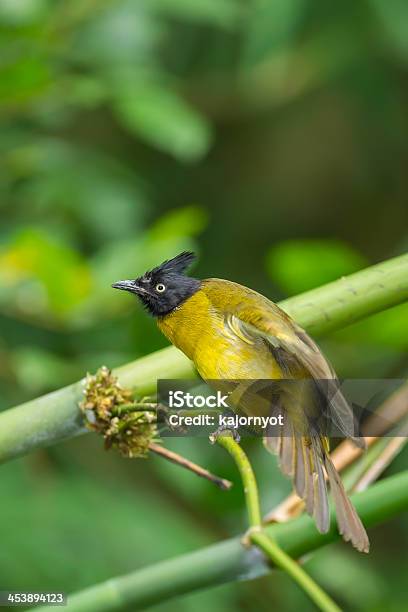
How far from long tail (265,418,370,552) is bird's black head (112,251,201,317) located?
221 millimetres

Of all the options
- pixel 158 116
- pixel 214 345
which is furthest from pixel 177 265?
pixel 158 116

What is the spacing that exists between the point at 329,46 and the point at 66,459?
1.59 metres

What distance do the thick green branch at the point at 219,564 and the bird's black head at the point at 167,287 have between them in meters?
0.28

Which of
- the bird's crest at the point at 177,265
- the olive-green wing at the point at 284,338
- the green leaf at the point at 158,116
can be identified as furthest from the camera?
the green leaf at the point at 158,116

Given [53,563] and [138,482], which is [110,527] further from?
[138,482]

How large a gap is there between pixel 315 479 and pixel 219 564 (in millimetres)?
154

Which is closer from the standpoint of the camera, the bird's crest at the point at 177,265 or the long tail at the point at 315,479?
the long tail at the point at 315,479

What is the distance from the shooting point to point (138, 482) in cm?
330

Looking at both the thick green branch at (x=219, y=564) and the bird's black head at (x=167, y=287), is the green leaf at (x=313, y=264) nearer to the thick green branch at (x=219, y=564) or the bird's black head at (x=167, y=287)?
the bird's black head at (x=167, y=287)

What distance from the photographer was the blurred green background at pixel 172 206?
1.85 metres

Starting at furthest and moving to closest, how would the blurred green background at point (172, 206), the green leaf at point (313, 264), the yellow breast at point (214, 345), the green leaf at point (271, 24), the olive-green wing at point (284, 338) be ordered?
the green leaf at point (271, 24), the blurred green background at point (172, 206), the green leaf at point (313, 264), the yellow breast at point (214, 345), the olive-green wing at point (284, 338)

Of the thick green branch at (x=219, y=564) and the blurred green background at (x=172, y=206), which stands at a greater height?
the blurred green background at (x=172, y=206)

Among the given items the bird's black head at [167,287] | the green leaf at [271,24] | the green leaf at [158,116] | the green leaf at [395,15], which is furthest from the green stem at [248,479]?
the green leaf at [395,15]

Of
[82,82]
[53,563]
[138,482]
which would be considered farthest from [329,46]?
[53,563]
